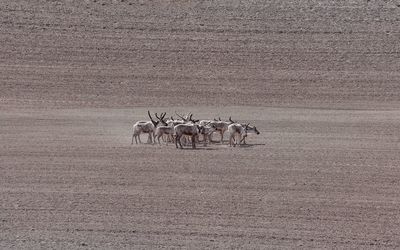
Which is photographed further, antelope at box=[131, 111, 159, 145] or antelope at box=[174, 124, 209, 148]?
antelope at box=[131, 111, 159, 145]

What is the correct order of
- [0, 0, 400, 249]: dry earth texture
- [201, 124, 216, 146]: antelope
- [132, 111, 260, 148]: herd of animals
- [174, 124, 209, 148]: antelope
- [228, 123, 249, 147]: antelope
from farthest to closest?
[201, 124, 216, 146]: antelope, [228, 123, 249, 147]: antelope, [132, 111, 260, 148]: herd of animals, [174, 124, 209, 148]: antelope, [0, 0, 400, 249]: dry earth texture

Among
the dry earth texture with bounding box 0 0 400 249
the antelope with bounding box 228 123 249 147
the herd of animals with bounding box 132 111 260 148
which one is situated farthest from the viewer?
the antelope with bounding box 228 123 249 147

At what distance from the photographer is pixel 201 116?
1437 inches

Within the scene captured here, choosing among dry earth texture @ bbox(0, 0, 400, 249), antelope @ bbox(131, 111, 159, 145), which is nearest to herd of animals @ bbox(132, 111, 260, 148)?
antelope @ bbox(131, 111, 159, 145)

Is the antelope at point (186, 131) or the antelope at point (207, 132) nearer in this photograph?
the antelope at point (186, 131)

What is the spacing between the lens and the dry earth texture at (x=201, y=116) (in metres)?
18.5

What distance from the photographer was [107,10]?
50.2 metres

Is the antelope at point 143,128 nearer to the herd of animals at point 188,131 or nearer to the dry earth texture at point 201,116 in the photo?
the herd of animals at point 188,131

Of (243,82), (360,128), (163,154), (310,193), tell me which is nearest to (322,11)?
(243,82)

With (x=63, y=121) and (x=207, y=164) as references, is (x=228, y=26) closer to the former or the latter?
(x=63, y=121)

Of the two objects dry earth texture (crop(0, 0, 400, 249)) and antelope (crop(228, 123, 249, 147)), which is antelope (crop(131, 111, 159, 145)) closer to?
dry earth texture (crop(0, 0, 400, 249))

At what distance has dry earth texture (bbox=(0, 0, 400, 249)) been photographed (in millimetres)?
18547

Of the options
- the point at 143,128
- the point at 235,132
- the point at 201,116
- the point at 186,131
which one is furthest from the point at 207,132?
the point at 201,116

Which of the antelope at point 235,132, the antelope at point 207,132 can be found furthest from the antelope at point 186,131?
the antelope at point 235,132
